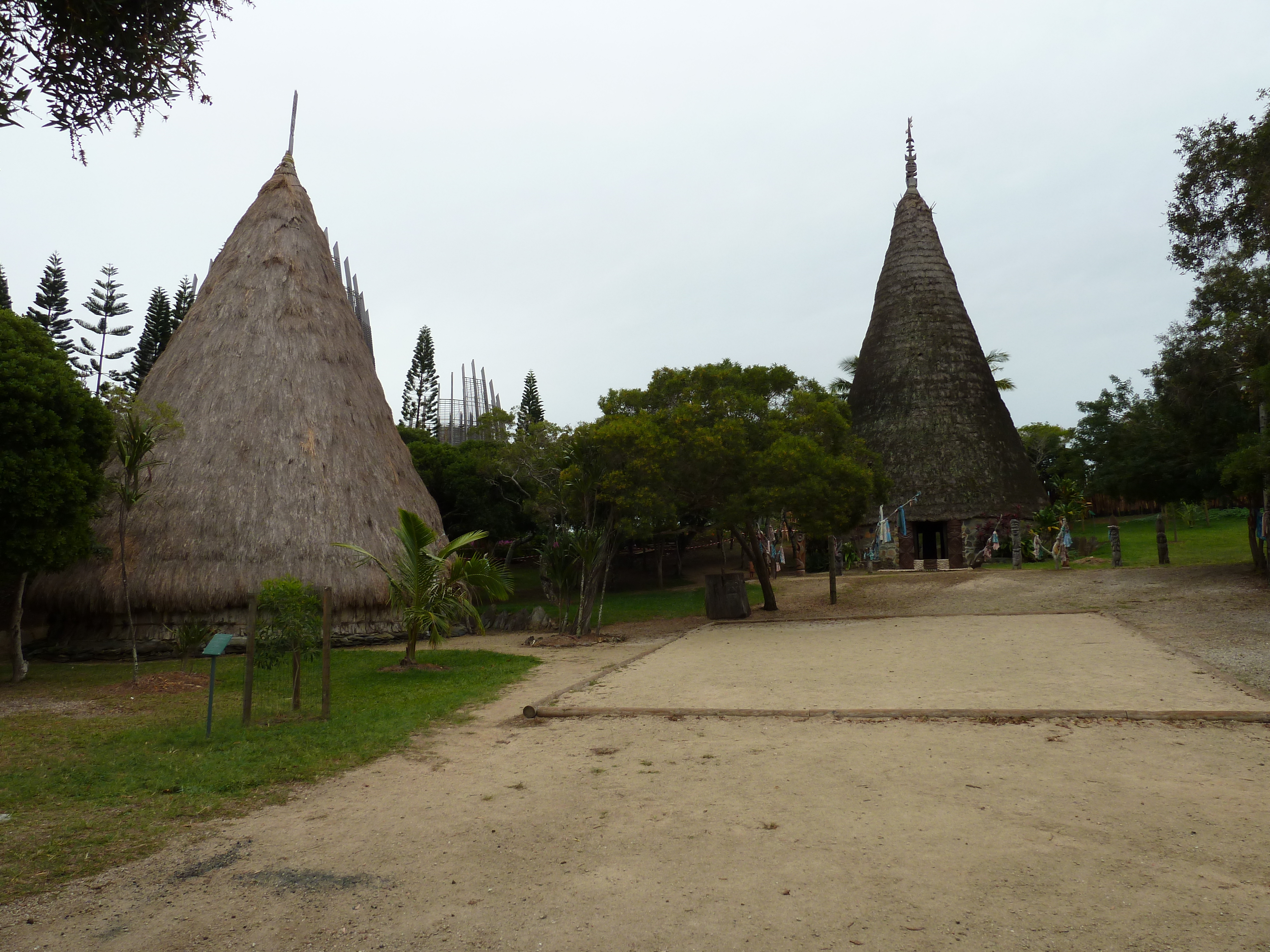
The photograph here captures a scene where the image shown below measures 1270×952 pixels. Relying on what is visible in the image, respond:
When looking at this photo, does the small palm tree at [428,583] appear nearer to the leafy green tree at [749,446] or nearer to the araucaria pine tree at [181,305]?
the leafy green tree at [749,446]

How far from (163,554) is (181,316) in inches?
958

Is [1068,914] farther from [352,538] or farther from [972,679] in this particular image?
[352,538]

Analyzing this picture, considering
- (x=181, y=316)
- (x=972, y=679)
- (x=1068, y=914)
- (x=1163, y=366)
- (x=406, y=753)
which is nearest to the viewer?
(x=1068, y=914)

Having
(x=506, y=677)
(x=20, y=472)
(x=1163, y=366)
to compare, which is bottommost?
(x=506, y=677)

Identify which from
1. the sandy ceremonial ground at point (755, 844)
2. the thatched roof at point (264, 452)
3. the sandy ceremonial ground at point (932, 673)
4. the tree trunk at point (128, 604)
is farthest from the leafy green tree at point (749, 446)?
the tree trunk at point (128, 604)

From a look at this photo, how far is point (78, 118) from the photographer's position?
4.39 metres

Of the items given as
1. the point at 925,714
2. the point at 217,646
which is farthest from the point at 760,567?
the point at 217,646

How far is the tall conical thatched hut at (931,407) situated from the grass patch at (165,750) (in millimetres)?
19083

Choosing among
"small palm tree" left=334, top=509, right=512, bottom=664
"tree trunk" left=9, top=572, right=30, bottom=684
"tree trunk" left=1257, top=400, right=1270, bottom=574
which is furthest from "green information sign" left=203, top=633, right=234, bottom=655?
"tree trunk" left=1257, top=400, right=1270, bottom=574

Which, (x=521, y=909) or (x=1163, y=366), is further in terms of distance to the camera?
(x=1163, y=366)

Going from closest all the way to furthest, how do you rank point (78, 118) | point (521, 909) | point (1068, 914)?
1. point (1068, 914)
2. point (521, 909)
3. point (78, 118)

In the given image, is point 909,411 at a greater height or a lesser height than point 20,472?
greater

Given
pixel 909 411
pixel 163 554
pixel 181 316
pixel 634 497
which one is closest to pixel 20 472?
pixel 163 554

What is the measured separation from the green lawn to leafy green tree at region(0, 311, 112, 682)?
71.5 ft
